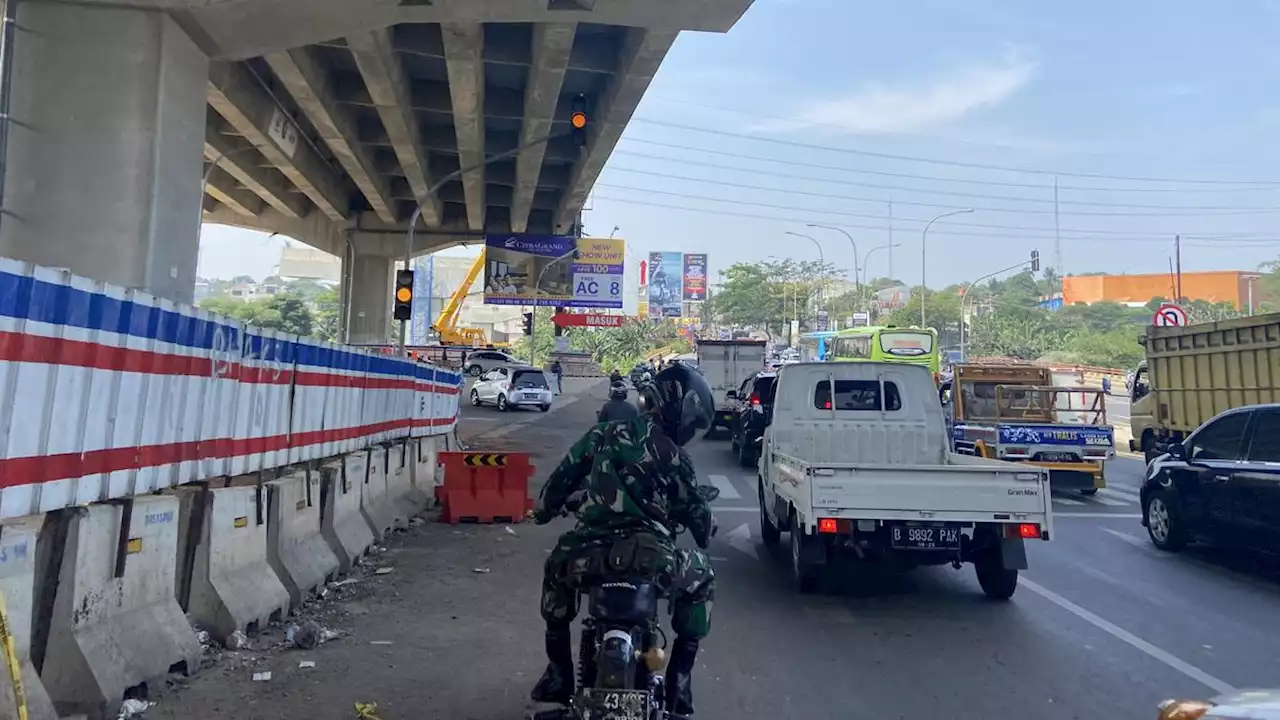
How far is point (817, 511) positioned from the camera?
266 inches

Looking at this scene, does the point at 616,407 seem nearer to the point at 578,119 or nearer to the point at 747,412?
the point at 578,119

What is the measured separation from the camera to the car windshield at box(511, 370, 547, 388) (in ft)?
110

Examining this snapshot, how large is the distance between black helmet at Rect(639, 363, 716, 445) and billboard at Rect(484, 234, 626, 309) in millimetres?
30884

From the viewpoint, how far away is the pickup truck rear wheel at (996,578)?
7090 millimetres

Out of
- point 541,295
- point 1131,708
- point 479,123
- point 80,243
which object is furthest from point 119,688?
point 541,295

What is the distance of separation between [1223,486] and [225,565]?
8.78m

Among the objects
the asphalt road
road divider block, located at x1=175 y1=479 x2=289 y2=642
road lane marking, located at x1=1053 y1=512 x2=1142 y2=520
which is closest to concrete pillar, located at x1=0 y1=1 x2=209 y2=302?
the asphalt road

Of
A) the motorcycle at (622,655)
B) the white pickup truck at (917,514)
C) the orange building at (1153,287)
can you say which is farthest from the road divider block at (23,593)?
the orange building at (1153,287)

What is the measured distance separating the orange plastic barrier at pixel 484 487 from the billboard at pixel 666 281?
321 feet

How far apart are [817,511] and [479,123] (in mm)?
A: 14201

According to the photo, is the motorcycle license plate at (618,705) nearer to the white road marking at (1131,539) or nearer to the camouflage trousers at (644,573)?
the camouflage trousers at (644,573)

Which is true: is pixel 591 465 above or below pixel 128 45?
below

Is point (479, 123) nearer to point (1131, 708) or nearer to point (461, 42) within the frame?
point (461, 42)

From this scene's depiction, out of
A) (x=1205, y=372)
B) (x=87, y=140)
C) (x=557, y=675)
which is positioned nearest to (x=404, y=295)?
(x=87, y=140)
